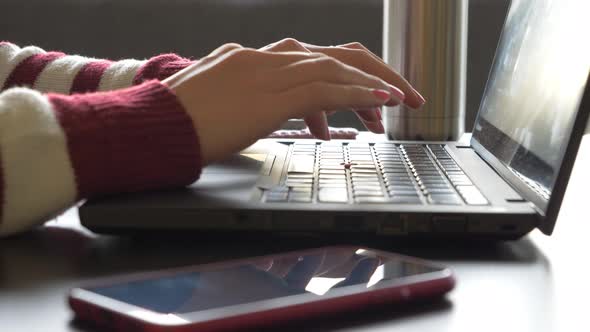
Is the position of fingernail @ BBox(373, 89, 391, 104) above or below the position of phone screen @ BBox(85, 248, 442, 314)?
above

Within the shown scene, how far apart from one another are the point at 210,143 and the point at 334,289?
203 millimetres

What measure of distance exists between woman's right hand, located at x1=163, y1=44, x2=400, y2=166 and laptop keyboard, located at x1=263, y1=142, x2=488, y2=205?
0.15ft

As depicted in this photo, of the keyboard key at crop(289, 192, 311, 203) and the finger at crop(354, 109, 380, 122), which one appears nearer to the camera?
the keyboard key at crop(289, 192, 311, 203)

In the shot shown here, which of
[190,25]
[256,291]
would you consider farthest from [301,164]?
[190,25]

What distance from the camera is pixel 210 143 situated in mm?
515

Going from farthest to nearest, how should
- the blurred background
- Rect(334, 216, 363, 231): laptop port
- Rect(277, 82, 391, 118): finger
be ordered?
the blurred background
Rect(277, 82, 391, 118): finger
Rect(334, 216, 363, 231): laptop port

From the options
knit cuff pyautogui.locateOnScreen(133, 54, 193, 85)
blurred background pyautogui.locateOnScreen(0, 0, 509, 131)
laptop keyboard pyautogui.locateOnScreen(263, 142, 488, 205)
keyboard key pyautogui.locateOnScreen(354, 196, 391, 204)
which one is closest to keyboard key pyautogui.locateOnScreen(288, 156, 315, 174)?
laptop keyboard pyautogui.locateOnScreen(263, 142, 488, 205)

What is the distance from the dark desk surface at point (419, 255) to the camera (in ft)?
1.09

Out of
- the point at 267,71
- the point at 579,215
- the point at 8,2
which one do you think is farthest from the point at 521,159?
the point at 8,2

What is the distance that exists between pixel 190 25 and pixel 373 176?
3.56 ft

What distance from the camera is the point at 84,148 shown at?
48 centimetres

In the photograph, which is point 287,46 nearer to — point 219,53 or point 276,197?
point 219,53

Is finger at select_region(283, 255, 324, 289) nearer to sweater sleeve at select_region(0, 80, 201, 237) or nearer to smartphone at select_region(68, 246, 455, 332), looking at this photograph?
smartphone at select_region(68, 246, 455, 332)

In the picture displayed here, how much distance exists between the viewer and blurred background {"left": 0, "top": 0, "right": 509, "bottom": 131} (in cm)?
155
